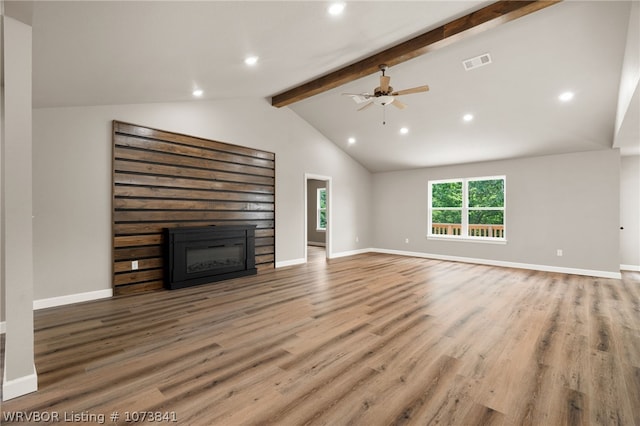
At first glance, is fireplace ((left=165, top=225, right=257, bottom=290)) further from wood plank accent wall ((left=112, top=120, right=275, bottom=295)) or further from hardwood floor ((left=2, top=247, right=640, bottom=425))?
hardwood floor ((left=2, top=247, right=640, bottom=425))

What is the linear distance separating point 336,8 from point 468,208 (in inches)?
234

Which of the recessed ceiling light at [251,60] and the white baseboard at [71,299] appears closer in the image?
the recessed ceiling light at [251,60]

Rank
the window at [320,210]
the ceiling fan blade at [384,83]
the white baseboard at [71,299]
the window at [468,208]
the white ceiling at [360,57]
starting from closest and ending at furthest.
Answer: the white ceiling at [360,57]
the white baseboard at [71,299]
the ceiling fan blade at [384,83]
the window at [468,208]
the window at [320,210]

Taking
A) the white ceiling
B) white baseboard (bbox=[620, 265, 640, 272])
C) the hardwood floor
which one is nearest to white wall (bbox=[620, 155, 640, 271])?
white baseboard (bbox=[620, 265, 640, 272])

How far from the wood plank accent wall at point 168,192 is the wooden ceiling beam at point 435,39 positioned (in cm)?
198

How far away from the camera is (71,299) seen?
3.71 m

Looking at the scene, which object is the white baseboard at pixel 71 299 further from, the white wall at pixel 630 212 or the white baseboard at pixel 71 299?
the white wall at pixel 630 212

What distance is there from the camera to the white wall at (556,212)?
213 inches

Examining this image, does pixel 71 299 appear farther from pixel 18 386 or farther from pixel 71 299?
pixel 18 386

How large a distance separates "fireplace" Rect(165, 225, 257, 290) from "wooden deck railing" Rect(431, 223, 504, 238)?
4.88 metres

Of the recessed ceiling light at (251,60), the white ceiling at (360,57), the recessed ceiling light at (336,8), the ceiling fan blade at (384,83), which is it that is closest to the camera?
the white ceiling at (360,57)

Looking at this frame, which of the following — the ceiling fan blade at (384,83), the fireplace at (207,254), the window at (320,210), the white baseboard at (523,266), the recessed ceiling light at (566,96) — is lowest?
the white baseboard at (523,266)

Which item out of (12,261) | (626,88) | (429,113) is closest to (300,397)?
(12,261)

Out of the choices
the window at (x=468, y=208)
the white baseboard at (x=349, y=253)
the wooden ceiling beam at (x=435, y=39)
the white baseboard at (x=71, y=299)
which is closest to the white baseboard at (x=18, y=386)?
the white baseboard at (x=71, y=299)
